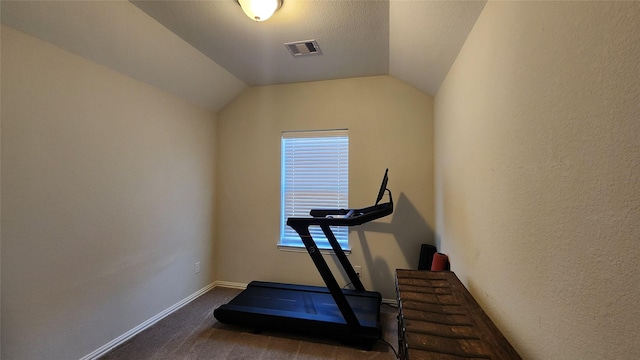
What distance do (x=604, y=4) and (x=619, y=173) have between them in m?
0.39

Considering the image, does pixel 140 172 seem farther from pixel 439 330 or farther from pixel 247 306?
pixel 439 330

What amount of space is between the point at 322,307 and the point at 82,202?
2.12 m

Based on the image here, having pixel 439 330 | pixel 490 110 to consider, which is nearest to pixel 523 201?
pixel 490 110

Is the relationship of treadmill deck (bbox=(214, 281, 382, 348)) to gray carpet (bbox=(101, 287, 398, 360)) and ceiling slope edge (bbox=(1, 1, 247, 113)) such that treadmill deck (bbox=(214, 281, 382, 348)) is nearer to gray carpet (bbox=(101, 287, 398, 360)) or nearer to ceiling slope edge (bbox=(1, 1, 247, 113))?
gray carpet (bbox=(101, 287, 398, 360))

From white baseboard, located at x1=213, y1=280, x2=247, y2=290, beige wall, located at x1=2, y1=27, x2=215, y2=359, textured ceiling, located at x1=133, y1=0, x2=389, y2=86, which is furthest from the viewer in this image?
white baseboard, located at x1=213, y1=280, x2=247, y2=290

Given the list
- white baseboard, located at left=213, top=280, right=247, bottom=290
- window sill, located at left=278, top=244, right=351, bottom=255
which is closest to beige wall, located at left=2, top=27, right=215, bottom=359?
white baseboard, located at left=213, top=280, right=247, bottom=290

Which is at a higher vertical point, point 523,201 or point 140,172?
point 140,172

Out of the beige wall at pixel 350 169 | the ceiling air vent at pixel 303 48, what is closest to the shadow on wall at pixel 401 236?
the beige wall at pixel 350 169

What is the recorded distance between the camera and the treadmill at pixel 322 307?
79.8 inches

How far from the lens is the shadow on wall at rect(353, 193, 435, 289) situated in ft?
8.86

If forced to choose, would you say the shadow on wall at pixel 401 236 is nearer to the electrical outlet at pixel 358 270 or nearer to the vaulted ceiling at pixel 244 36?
the electrical outlet at pixel 358 270

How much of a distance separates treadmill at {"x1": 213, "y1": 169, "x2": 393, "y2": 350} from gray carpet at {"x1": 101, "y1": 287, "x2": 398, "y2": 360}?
0.08m

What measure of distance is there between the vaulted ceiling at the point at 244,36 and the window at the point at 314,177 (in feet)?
2.59

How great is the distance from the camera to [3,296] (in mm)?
1428
